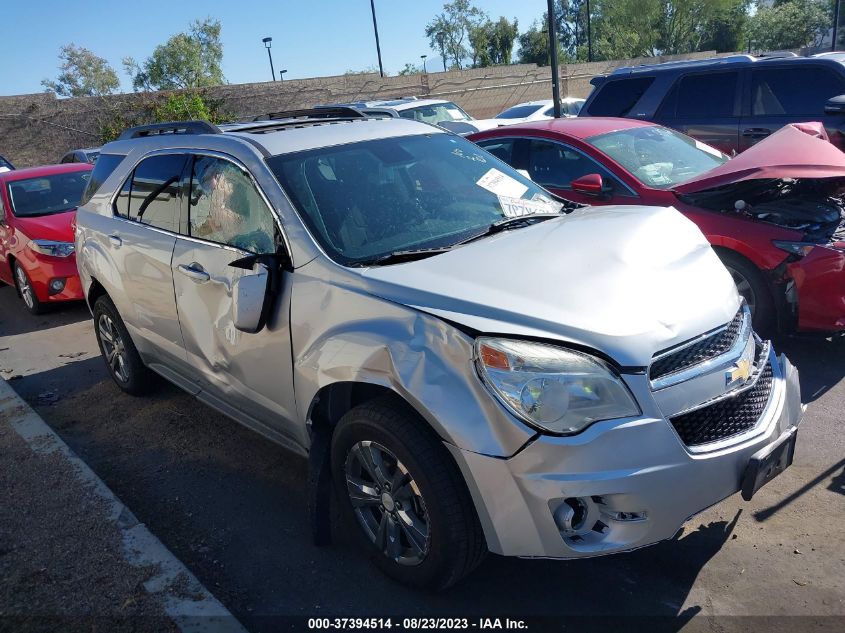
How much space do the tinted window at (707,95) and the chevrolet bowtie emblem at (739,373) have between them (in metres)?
6.25

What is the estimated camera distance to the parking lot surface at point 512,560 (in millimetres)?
2965

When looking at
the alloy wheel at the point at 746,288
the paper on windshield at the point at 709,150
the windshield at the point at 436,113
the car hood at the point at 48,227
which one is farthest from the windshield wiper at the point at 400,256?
the windshield at the point at 436,113

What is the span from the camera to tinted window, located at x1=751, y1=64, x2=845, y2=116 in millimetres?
7965

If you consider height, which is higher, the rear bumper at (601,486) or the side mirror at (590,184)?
the side mirror at (590,184)

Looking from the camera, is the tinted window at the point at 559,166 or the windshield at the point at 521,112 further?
the windshield at the point at 521,112

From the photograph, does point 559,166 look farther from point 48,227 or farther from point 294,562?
point 48,227

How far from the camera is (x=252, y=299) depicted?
3482 mm

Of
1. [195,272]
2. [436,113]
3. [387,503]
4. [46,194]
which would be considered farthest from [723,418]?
[436,113]

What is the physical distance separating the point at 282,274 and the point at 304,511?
1265 mm

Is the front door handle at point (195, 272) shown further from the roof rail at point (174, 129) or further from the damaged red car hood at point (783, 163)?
the damaged red car hood at point (783, 163)

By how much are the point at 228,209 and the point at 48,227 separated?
5690 mm

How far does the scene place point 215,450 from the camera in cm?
475

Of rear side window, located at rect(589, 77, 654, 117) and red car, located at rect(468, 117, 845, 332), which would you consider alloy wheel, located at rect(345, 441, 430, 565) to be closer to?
red car, located at rect(468, 117, 845, 332)

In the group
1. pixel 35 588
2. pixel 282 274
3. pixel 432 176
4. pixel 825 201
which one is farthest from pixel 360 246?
pixel 825 201
